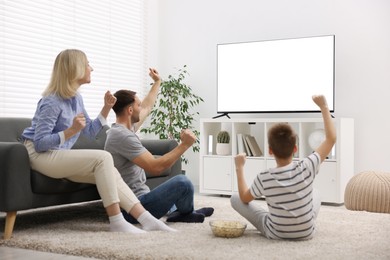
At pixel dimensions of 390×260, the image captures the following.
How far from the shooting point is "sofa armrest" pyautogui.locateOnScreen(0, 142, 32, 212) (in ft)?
9.79

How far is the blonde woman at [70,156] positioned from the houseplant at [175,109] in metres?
2.69

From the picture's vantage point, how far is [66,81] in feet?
10.6

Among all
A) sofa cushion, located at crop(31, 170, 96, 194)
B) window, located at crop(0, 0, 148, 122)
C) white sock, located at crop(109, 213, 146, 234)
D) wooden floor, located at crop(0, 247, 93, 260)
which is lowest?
wooden floor, located at crop(0, 247, 93, 260)

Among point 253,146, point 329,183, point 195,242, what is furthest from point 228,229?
point 253,146

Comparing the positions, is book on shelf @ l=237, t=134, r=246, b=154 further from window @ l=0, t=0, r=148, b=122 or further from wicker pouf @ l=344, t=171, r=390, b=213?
window @ l=0, t=0, r=148, b=122

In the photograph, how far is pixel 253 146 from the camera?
543 cm

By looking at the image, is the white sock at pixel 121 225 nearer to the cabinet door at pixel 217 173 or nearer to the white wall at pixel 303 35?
the cabinet door at pixel 217 173

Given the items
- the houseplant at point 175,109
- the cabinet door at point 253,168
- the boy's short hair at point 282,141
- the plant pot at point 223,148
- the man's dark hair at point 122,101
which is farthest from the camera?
the houseplant at point 175,109

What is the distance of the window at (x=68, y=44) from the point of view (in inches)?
194

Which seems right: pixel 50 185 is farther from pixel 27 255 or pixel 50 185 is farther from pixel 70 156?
pixel 27 255

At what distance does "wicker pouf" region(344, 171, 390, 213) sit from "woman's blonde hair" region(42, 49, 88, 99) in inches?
90.7

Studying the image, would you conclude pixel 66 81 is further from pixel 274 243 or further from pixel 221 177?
pixel 221 177

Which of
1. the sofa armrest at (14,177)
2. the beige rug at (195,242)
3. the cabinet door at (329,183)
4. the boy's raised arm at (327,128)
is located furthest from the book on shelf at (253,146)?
the sofa armrest at (14,177)

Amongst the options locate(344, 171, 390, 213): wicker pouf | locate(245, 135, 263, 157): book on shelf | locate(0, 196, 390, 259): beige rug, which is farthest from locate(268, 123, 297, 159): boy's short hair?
locate(245, 135, 263, 157): book on shelf
